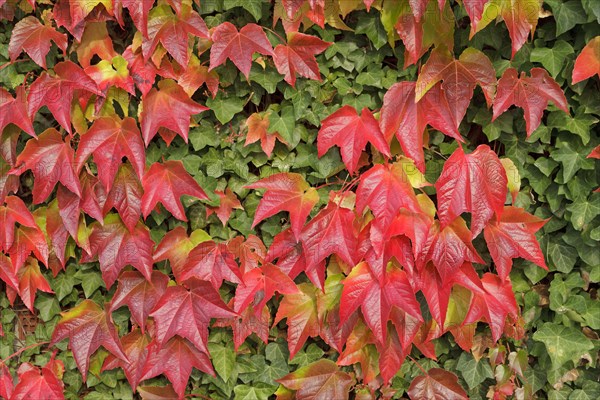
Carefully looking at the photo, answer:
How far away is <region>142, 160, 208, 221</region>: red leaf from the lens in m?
2.01

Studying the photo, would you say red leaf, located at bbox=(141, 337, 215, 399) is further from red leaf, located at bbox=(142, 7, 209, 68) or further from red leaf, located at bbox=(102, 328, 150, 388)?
red leaf, located at bbox=(142, 7, 209, 68)

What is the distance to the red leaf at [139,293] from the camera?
Answer: 2.20 metres

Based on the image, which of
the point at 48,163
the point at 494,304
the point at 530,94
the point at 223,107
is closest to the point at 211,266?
the point at 223,107

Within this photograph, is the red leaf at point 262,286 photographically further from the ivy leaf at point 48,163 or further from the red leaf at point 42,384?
the red leaf at point 42,384

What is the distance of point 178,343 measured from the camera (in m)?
2.22

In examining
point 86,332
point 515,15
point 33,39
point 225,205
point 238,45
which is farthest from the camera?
point 86,332

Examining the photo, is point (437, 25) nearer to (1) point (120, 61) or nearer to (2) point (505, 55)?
(2) point (505, 55)

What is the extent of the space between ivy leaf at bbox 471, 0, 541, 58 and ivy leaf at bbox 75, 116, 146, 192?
1.24 m

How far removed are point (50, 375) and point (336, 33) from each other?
1.78 meters

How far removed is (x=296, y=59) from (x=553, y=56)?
87 centimetres

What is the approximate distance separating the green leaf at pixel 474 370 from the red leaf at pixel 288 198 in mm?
847

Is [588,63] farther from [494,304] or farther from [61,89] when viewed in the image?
[61,89]

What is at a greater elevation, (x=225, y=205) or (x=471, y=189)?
(x=471, y=189)

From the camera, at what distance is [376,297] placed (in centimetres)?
197
